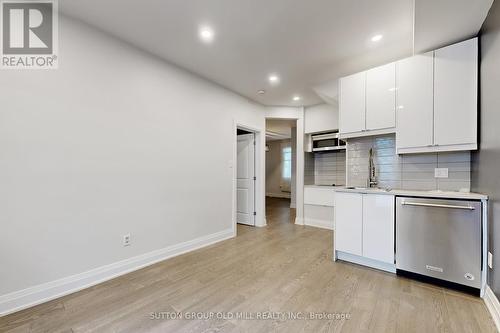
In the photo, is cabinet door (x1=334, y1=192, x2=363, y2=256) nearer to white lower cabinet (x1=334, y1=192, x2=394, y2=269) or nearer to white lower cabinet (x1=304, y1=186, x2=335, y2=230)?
white lower cabinet (x1=334, y1=192, x2=394, y2=269)

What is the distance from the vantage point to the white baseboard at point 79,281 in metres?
1.85

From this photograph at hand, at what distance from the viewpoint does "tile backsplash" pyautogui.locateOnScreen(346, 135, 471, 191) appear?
8.70 feet

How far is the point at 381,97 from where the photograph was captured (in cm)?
286

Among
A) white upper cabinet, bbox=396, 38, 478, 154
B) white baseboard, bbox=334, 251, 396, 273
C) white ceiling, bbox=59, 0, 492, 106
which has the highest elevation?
white ceiling, bbox=59, 0, 492, 106

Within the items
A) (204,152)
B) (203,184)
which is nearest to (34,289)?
(203,184)

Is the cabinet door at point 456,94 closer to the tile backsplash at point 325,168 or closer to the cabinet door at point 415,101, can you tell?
the cabinet door at point 415,101

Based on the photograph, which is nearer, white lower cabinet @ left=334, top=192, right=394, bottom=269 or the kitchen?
the kitchen

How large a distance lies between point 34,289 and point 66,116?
1564 mm

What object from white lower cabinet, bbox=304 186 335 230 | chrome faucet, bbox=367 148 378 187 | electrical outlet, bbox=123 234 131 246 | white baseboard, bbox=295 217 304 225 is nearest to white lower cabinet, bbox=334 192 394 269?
chrome faucet, bbox=367 148 378 187

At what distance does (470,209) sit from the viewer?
2.07m

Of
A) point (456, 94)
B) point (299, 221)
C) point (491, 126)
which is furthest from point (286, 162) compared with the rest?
point (491, 126)

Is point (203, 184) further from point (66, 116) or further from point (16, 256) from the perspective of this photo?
point (16, 256)

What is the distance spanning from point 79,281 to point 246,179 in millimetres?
3211

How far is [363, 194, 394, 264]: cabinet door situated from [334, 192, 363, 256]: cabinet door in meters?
0.06
